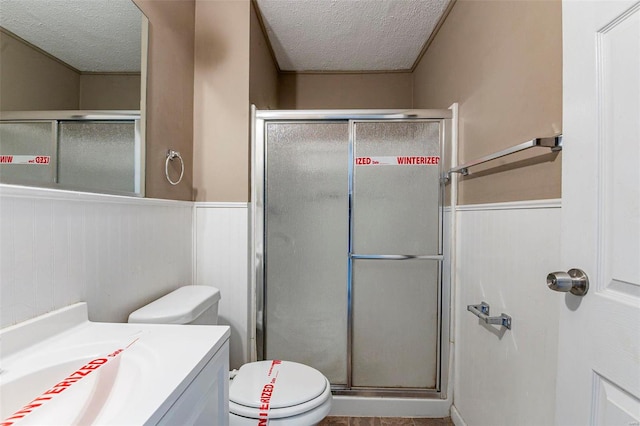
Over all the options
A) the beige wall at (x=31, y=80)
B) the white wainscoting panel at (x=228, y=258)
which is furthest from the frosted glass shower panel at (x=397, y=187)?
the beige wall at (x=31, y=80)

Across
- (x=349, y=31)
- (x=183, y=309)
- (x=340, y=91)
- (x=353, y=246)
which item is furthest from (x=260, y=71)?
(x=183, y=309)

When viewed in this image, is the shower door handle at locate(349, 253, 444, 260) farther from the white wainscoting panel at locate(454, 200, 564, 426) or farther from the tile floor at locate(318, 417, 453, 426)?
the tile floor at locate(318, 417, 453, 426)

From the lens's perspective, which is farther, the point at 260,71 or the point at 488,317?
the point at 260,71

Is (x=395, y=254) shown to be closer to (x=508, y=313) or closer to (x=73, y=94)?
(x=508, y=313)

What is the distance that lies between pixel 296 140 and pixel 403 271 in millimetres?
985

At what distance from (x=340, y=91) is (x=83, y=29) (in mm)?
1945

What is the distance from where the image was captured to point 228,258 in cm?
164

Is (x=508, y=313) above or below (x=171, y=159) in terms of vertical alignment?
below

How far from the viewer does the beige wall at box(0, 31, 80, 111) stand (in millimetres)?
683

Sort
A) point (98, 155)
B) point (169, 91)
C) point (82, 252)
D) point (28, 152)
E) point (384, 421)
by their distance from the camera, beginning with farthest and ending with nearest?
point (384, 421) < point (169, 91) < point (98, 155) < point (82, 252) < point (28, 152)

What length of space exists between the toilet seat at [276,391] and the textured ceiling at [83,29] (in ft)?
4.01

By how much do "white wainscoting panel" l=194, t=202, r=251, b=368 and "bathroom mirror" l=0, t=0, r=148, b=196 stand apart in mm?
483

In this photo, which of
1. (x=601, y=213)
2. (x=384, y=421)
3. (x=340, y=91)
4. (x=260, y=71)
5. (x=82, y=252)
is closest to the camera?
(x=601, y=213)

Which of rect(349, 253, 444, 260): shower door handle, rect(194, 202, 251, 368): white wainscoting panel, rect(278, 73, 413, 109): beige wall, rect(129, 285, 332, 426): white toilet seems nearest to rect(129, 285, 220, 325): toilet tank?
rect(129, 285, 332, 426): white toilet
